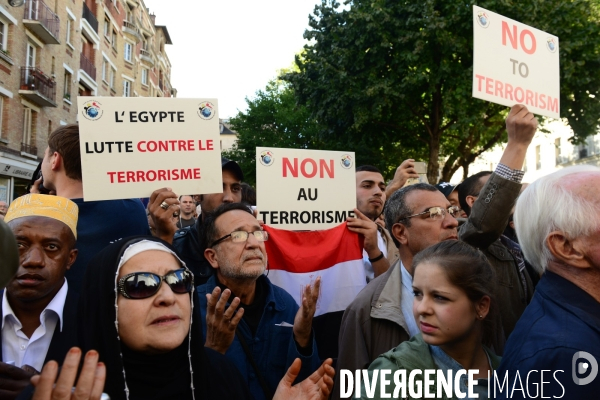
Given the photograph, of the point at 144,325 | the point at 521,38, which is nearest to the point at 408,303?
the point at 144,325

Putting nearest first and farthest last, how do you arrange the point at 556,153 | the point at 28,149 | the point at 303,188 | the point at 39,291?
the point at 39,291 → the point at 303,188 → the point at 28,149 → the point at 556,153

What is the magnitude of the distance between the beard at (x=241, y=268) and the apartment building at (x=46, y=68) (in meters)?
20.9

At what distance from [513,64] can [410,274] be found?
1759 millimetres

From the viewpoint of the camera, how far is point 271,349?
9.98 feet

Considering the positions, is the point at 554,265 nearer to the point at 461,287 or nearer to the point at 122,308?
the point at 461,287

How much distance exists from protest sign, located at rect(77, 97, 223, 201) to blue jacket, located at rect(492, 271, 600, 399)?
2.38 meters

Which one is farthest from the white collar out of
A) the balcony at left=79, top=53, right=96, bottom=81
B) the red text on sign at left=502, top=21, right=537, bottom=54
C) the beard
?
the balcony at left=79, top=53, right=96, bottom=81

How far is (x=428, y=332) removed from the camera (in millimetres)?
2471

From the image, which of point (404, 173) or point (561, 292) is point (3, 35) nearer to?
point (404, 173)

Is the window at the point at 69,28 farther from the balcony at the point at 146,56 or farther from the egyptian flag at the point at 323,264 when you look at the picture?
the egyptian flag at the point at 323,264

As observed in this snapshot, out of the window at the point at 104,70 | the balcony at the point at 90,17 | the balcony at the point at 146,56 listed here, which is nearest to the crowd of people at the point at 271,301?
the balcony at the point at 90,17

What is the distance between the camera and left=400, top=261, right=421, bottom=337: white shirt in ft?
9.23

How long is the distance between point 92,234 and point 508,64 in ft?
9.39

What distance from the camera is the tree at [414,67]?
54.7 feet
